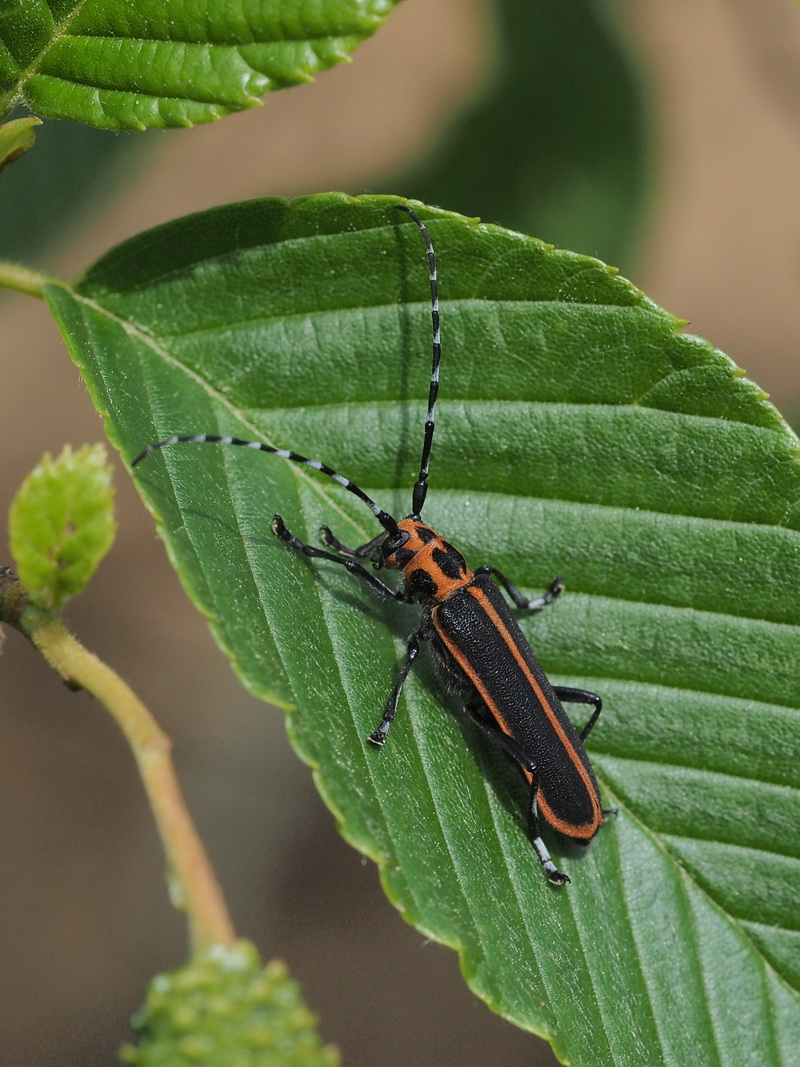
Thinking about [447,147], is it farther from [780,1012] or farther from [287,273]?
[780,1012]

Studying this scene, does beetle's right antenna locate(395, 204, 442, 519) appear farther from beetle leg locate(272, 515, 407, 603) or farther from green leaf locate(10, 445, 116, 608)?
green leaf locate(10, 445, 116, 608)

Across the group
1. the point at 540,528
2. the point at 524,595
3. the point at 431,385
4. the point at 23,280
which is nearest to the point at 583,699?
the point at 524,595

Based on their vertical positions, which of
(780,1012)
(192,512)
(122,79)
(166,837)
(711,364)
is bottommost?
(780,1012)

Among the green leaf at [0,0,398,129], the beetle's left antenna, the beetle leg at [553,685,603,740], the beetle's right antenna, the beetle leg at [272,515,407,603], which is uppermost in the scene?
the green leaf at [0,0,398,129]

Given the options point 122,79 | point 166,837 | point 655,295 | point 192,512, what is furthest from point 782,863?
point 655,295

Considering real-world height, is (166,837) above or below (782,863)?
above

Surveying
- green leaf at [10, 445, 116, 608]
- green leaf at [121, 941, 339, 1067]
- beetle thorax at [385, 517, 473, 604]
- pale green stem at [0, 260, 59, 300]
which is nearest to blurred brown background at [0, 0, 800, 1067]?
beetle thorax at [385, 517, 473, 604]

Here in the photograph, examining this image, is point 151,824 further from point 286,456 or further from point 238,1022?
point 238,1022

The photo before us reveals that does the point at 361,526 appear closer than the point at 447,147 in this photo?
Yes
